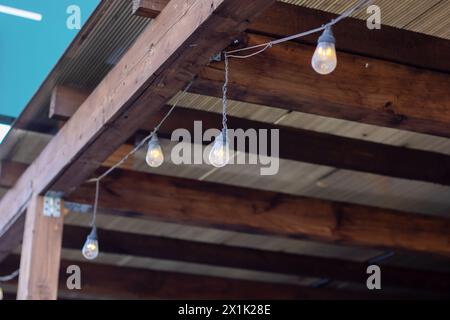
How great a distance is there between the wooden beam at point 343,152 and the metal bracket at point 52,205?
0.38 meters

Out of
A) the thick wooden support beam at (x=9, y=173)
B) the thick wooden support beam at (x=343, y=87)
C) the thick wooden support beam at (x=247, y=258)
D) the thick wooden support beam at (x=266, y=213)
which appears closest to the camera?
the thick wooden support beam at (x=343, y=87)

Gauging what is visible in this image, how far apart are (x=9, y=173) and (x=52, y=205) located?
32.7 inches

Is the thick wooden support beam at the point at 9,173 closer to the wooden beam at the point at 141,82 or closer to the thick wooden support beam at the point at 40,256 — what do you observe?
the wooden beam at the point at 141,82

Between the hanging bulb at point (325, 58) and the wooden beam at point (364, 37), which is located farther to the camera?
the wooden beam at point (364, 37)

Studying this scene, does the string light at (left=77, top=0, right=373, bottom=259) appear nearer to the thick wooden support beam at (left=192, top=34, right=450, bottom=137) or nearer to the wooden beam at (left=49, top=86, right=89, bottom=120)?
the thick wooden support beam at (left=192, top=34, right=450, bottom=137)

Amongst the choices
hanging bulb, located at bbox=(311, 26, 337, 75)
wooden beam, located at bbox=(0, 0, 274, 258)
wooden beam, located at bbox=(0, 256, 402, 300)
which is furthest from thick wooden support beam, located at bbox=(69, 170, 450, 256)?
hanging bulb, located at bbox=(311, 26, 337, 75)

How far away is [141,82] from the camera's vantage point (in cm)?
355

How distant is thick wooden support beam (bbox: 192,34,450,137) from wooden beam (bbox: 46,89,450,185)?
42.5 inches

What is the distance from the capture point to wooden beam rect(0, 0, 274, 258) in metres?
3.04

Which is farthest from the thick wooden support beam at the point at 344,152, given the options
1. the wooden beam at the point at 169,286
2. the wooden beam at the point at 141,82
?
the wooden beam at the point at 169,286

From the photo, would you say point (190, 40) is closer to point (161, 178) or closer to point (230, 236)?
point (161, 178)

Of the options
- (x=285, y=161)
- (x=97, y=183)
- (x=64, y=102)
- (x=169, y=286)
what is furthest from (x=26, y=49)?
(x=169, y=286)

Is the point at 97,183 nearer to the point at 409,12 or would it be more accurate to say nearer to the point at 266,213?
the point at 266,213

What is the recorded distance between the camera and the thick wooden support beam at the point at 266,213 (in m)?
5.15
